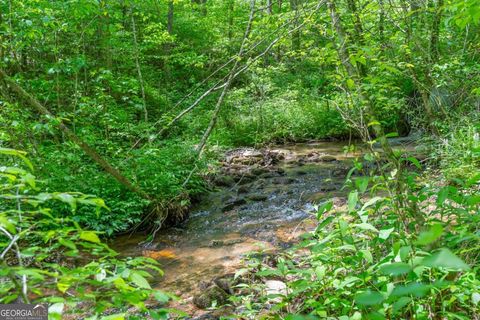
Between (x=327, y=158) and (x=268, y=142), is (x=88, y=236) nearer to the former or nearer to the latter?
(x=327, y=158)

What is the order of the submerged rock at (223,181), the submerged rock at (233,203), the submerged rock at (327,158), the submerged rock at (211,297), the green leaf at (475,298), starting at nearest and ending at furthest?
the green leaf at (475,298) < the submerged rock at (211,297) < the submerged rock at (233,203) < the submerged rock at (223,181) < the submerged rock at (327,158)

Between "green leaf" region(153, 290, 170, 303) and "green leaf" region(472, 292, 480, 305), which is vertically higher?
"green leaf" region(153, 290, 170, 303)

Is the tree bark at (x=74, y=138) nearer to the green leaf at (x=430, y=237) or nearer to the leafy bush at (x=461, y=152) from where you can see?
the green leaf at (x=430, y=237)

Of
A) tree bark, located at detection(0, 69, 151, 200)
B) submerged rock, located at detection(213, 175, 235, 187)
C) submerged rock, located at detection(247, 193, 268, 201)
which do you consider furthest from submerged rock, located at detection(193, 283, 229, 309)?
submerged rock, located at detection(213, 175, 235, 187)

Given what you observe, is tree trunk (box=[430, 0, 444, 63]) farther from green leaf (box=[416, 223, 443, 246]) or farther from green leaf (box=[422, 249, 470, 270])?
green leaf (box=[422, 249, 470, 270])

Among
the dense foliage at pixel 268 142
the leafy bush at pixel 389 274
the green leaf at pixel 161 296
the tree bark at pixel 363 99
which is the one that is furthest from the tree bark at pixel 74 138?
the green leaf at pixel 161 296

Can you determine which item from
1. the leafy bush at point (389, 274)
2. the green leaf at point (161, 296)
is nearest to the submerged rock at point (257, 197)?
the leafy bush at point (389, 274)

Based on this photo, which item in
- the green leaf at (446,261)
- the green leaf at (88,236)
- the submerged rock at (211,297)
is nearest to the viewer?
the green leaf at (446,261)

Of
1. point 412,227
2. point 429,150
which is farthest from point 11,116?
point 429,150

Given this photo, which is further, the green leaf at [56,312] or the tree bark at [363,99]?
the tree bark at [363,99]

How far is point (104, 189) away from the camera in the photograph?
5805 mm

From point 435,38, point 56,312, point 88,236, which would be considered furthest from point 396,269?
point 435,38

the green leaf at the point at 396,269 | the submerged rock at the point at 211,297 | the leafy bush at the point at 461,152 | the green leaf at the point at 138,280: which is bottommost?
the submerged rock at the point at 211,297

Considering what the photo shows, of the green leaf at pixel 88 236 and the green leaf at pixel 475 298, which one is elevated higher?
the green leaf at pixel 88 236
